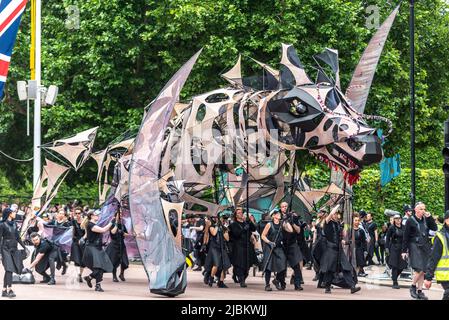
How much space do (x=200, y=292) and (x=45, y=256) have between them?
159 inches

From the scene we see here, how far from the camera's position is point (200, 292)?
2222 cm

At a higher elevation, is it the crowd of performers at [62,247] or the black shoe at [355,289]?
the crowd of performers at [62,247]

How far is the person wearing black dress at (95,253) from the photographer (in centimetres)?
2219

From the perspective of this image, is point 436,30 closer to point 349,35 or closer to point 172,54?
point 349,35

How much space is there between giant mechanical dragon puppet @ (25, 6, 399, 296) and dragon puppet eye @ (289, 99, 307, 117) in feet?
0.06

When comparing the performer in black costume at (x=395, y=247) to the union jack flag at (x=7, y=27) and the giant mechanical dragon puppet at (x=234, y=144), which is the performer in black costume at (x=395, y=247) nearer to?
the giant mechanical dragon puppet at (x=234, y=144)

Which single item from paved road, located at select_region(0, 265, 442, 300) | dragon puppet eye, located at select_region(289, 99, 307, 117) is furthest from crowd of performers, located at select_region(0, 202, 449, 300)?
dragon puppet eye, located at select_region(289, 99, 307, 117)

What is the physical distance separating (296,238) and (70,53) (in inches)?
587

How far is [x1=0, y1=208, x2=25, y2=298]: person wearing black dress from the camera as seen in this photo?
20.0 metres

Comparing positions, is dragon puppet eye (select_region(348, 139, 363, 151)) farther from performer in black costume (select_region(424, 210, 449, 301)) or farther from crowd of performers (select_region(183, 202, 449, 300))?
performer in black costume (select_region(424, 210, 449, 301))

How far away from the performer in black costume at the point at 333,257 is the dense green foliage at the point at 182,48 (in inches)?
428

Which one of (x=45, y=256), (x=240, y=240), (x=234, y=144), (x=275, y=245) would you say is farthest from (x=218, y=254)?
(x=45, y=256)

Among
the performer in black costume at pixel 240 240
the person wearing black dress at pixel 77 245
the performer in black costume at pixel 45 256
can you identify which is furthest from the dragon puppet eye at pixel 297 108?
the performer in black costume at pixel 45 256
